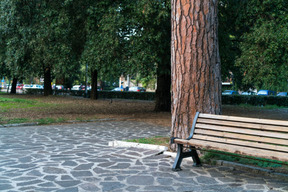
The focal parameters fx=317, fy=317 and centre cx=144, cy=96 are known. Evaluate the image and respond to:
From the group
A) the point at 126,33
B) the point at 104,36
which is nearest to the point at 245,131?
the point at 104,36

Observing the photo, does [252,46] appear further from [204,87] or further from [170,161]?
[170,161]

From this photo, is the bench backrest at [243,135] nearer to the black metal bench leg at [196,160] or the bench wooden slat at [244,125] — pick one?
the bench wooden slat at [244,125]

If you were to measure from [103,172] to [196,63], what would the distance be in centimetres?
300

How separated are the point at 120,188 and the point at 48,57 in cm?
1176

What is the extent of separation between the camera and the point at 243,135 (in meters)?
5.25

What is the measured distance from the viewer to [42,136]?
9.60m

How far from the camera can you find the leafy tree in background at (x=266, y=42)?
12309 mm

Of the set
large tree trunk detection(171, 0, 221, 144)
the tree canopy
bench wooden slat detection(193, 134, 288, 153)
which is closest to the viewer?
bench wooden slat detection(193, 134, 288, 153)

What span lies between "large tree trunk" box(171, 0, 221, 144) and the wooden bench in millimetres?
887

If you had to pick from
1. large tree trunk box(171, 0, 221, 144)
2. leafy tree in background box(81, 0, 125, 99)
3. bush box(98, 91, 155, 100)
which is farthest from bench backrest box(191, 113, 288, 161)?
bush box(98, 91, 155, 100)

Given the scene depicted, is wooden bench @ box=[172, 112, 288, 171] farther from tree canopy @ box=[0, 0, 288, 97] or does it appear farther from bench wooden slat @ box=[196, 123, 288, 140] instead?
tree canopy @ box=[0, 0, 288, 97]

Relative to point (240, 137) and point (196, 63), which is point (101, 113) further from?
point (240, 137)

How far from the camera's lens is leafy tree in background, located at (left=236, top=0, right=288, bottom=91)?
1231 cm

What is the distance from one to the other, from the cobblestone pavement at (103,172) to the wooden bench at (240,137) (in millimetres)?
500
